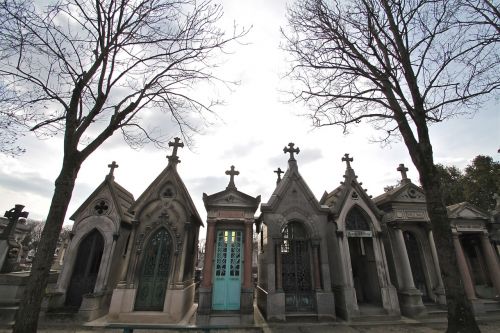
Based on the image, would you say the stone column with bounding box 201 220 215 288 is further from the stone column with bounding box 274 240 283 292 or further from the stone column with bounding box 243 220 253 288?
the stone column with bounding box 274 240 283 292

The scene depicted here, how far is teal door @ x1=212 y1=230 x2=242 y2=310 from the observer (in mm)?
9172

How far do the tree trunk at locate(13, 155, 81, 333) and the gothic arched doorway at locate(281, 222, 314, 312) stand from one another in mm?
7746

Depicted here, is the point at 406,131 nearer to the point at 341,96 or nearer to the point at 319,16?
the point at 341,96

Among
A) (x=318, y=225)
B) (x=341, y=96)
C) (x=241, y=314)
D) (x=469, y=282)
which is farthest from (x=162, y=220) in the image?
(x=469, y=282)

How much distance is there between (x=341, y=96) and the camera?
25.9ft

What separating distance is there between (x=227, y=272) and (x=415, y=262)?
8.92 meters

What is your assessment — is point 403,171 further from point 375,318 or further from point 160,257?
point 160,257

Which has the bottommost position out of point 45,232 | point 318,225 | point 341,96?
point 45,232

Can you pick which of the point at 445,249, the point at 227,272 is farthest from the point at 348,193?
the point at 227,272

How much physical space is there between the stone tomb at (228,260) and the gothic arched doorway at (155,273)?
5.93ft

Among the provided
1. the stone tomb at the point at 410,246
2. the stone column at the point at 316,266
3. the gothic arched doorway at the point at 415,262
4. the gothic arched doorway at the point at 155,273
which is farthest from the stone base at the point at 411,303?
the gothic arched doorway at the point at 155,273

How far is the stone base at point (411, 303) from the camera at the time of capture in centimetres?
955

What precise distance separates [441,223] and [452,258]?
782 mm

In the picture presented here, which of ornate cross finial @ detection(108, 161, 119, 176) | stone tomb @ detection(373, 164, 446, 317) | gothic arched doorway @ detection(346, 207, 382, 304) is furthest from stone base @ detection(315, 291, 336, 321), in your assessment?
ornate cross finial @ detection(108, 161, 119, 176)
